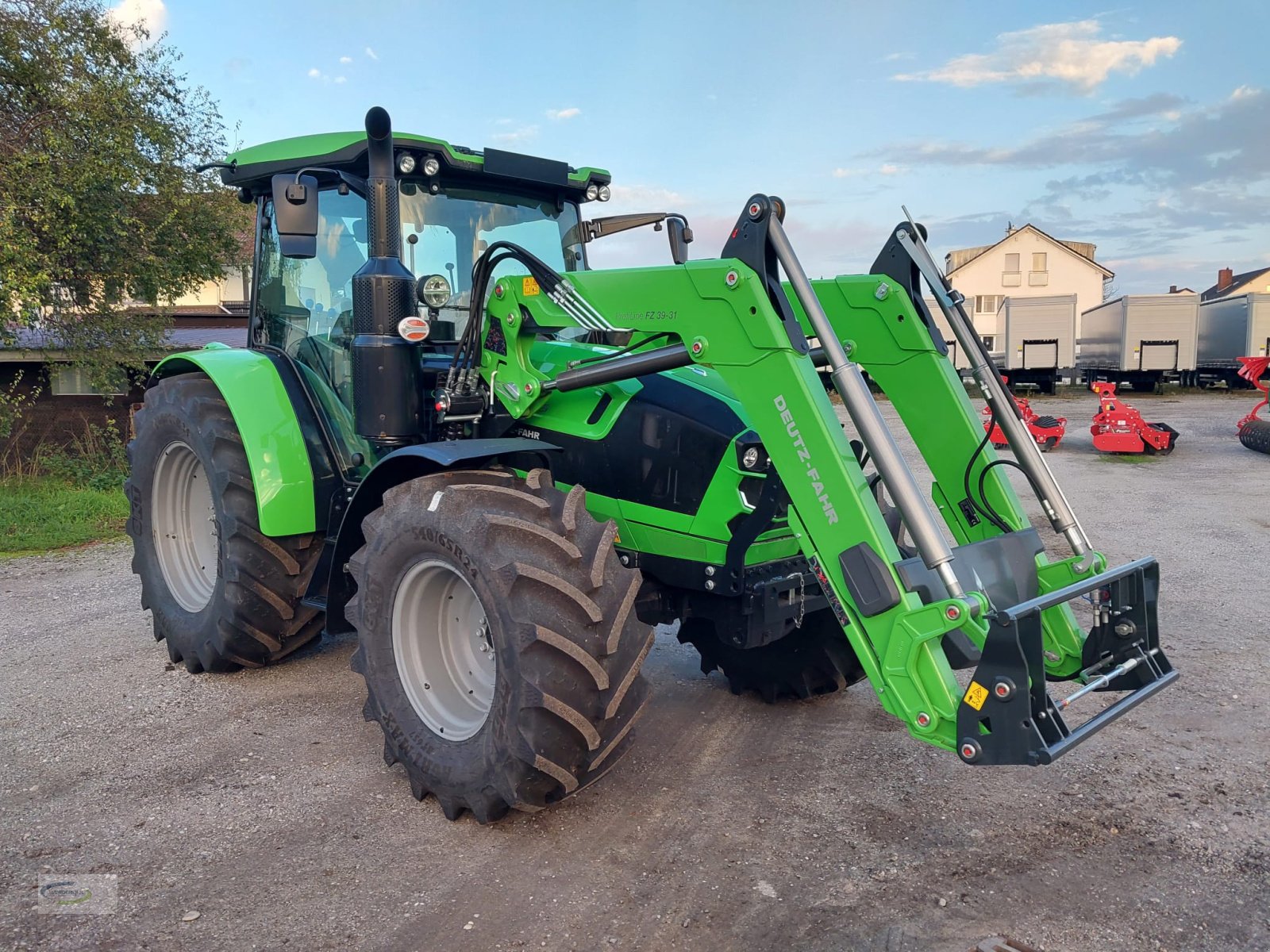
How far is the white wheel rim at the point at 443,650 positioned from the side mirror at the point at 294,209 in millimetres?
1412

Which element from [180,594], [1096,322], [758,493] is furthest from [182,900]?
[1096,322]

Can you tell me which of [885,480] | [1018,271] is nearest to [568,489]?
[885,480]

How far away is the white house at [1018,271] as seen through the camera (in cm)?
5169

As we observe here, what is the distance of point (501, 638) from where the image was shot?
3252 millimetres

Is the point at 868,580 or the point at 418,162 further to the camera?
the point at 418,162

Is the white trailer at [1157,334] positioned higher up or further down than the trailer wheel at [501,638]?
higher up

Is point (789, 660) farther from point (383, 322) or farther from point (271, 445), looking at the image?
point (271, 445)

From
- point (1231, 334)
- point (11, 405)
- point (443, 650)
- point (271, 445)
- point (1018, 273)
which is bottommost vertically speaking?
point (443, 650)

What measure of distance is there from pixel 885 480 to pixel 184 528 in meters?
4.26

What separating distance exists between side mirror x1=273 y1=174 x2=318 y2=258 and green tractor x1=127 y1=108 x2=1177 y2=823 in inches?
0.5

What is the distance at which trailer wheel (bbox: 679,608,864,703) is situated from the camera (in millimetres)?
4516

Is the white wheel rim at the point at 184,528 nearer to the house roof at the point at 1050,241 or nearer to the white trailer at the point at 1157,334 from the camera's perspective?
the white trailer at the point at 1157,334

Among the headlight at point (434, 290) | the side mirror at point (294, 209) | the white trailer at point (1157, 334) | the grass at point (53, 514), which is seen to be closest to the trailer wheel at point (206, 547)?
the headlight at point (434, 290)

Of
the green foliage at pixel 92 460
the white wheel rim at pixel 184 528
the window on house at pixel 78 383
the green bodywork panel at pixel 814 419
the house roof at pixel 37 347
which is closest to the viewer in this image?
the green bodywork panel at pixel 814 419
